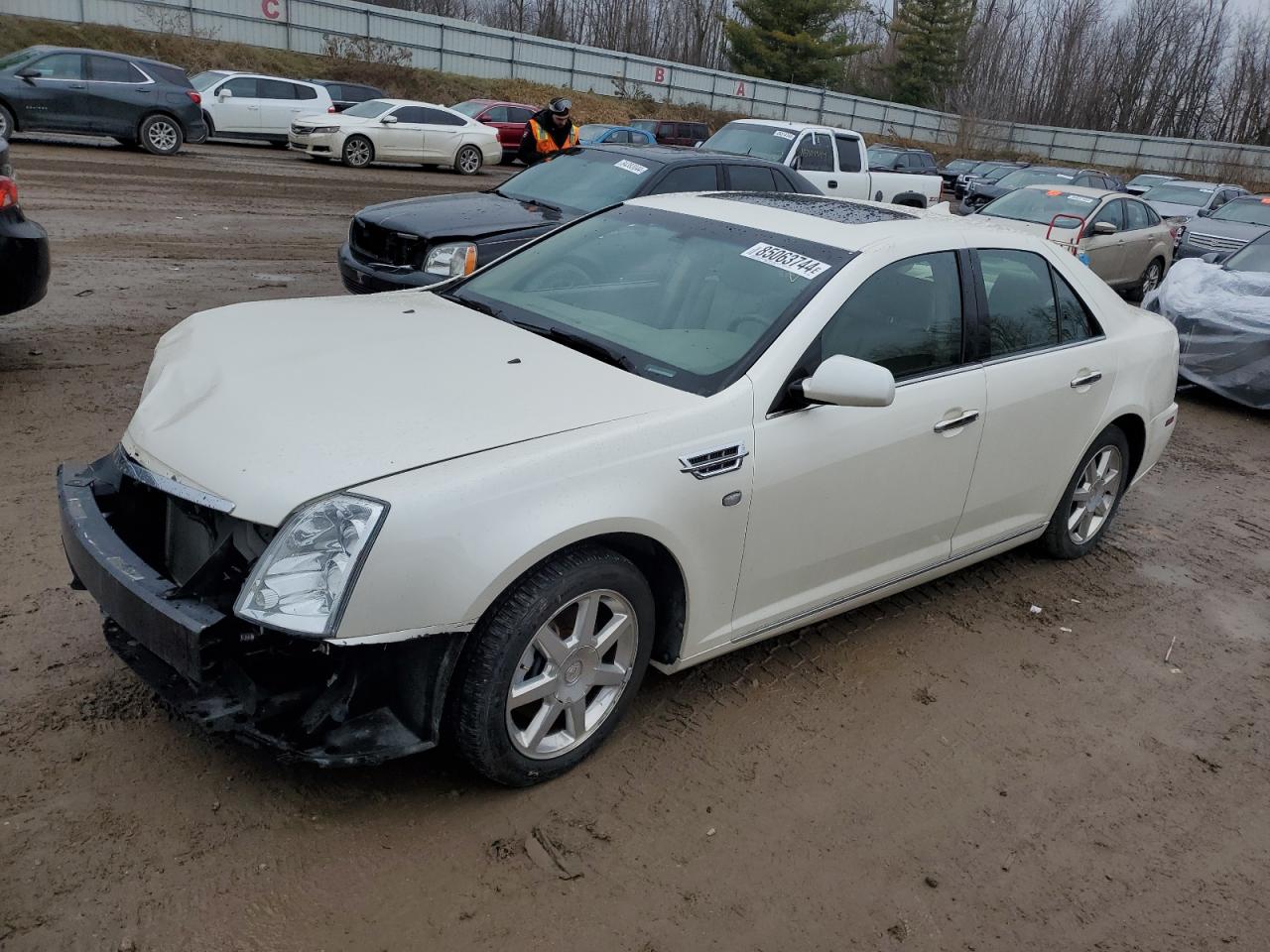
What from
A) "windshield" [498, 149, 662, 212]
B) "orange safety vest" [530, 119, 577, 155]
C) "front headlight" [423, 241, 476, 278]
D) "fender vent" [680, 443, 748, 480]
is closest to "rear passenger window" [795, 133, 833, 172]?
"orange safety vest" [530, 119, 577, 155]

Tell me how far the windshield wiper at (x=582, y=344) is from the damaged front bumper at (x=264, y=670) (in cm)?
123

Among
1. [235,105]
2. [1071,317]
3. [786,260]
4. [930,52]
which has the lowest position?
[235,105]

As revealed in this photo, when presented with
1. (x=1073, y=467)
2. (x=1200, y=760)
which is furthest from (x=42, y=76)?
(x=1200, y=760)

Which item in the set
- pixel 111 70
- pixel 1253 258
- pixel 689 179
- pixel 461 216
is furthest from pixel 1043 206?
pixel 111 70

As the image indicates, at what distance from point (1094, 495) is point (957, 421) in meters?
1.66

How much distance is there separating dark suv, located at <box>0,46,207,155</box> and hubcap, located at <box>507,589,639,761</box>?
1801 centimetres

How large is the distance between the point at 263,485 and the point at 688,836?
1.56m

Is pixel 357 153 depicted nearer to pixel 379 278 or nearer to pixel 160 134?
pixel 160 134

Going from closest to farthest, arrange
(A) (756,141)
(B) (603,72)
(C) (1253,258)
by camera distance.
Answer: (C) (1253,258), (A) (756,141), (B) (603,72)

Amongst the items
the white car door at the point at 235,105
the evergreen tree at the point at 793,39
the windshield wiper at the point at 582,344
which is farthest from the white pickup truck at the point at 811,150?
the evergreen tree at the point at 793,39

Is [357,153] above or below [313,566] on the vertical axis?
below

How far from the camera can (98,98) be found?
1758 cm

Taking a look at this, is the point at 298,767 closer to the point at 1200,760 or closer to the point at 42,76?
the point at 1200,760

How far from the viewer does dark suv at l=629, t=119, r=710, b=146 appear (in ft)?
95.3
